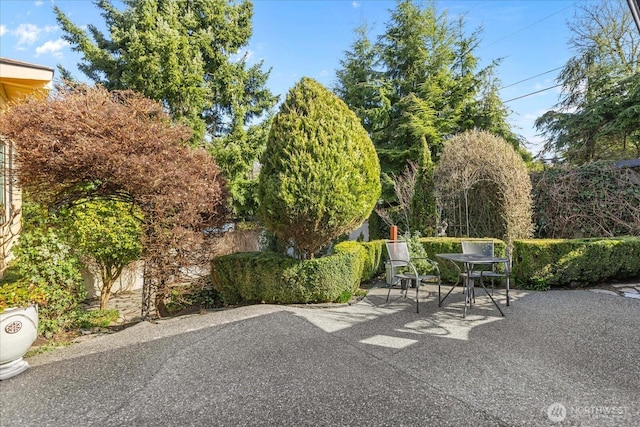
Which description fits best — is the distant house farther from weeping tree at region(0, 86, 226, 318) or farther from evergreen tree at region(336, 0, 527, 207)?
evergreen tree at region(336, 0, 527, 207)

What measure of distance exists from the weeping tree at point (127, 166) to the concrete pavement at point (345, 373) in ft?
3.94

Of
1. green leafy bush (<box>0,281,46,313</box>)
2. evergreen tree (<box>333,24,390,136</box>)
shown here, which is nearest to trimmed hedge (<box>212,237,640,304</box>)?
green leafy bush (<box>0,281,46,313</box>)

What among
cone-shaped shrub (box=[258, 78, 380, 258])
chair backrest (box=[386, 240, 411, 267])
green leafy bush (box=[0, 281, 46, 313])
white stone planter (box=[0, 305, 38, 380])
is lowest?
white stone planter (box=[0, 305, 38, 380])

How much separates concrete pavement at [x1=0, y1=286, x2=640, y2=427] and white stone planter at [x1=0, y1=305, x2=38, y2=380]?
0.10 m

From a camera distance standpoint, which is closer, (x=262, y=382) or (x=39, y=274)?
(x=262, y=382)

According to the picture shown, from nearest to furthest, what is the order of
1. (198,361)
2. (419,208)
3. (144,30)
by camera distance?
(198,361) < (419,208) < (144,30)

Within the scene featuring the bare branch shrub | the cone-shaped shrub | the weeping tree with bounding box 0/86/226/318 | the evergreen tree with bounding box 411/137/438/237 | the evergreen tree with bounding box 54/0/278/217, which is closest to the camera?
the weeping tree with bounding box 0/86/226/318

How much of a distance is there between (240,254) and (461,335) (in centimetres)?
354

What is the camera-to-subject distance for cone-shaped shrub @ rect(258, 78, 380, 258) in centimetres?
456

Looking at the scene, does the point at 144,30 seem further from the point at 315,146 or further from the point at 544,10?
the point at 544,10

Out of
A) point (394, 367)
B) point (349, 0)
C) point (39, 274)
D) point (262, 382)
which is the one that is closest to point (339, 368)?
point (394, 367)

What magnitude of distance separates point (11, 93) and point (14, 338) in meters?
5.25

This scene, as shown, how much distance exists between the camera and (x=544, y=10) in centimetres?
1039

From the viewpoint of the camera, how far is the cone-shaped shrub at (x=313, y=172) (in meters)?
4.56
